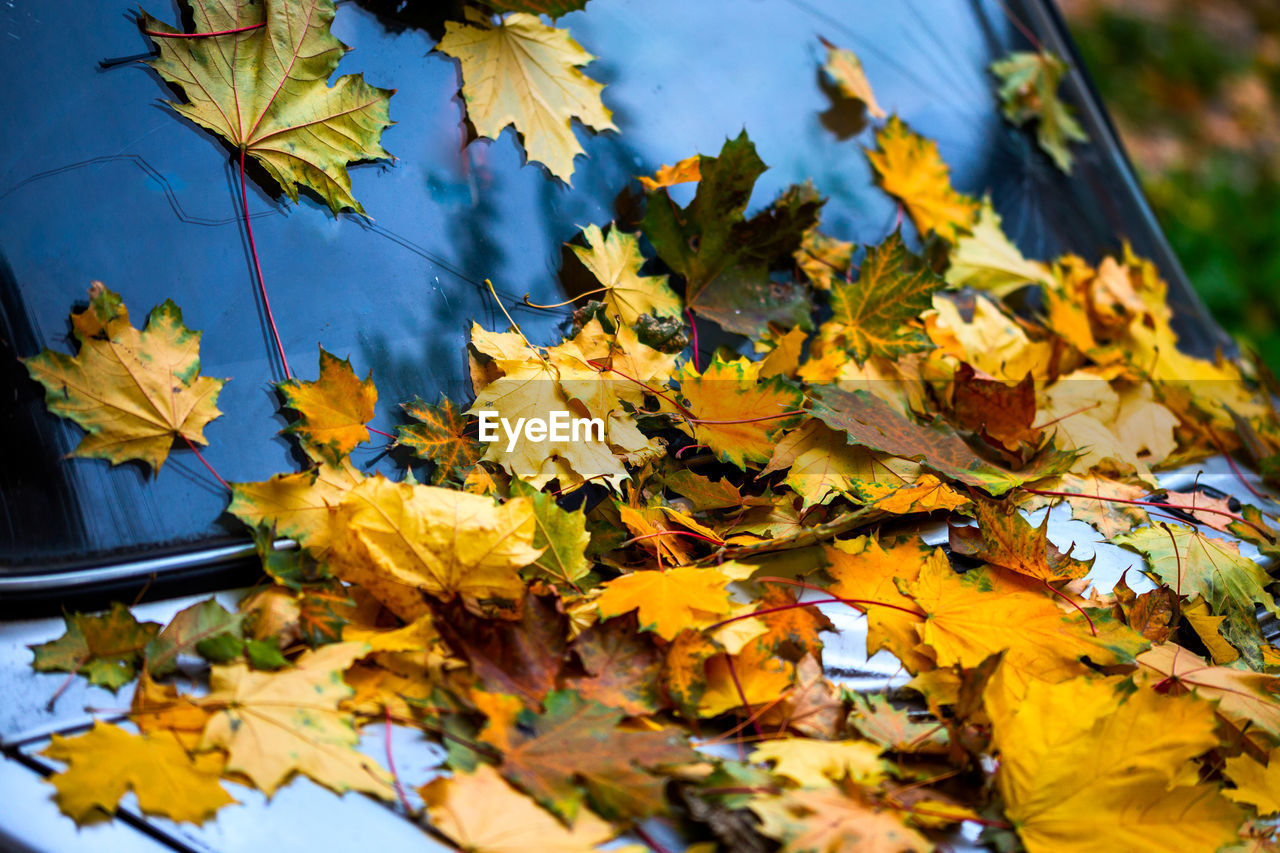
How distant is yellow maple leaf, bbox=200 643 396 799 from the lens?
70 cm

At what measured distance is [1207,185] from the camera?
160 inches

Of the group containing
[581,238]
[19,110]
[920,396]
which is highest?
[19,110]

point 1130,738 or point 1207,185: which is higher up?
point 1130,738

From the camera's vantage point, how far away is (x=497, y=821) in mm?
676

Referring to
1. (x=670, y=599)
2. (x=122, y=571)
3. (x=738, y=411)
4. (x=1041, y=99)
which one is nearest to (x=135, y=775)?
(x=122, y=571)

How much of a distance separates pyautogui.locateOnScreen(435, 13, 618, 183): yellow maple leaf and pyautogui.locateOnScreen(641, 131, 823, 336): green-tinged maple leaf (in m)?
0.15

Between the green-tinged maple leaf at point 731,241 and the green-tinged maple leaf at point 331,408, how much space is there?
46 cm

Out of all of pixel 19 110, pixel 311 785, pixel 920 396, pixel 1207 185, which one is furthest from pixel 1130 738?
pixel 1207 185

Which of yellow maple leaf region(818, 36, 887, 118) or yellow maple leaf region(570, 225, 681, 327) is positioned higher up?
yellow maple leaf region(818, 36, 887, 118)

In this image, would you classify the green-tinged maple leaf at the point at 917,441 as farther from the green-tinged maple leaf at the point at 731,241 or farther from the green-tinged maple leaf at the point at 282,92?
the green-tinged maple leaf at the point at 282,92

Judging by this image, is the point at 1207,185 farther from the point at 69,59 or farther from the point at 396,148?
the point at 69,59

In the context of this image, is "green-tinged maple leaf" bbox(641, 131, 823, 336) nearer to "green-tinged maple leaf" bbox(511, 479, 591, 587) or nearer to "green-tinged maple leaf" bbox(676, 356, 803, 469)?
"green-tinged maple leaf" bbox(676, 356, 803, 469)

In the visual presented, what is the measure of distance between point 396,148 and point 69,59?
34 cm

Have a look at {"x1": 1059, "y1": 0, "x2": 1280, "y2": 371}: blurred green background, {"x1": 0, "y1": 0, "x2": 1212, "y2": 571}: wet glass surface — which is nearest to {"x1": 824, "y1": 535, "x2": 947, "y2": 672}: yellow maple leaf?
{"x1": 0, "y1": 0, "x2": 1212, "y2": 571}: wet glass surface
